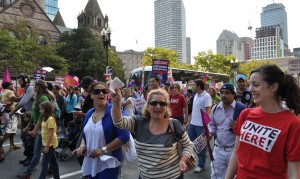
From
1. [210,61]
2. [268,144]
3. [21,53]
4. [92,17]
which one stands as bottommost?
[268,144]

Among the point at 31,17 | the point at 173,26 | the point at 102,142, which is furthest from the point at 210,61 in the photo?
the point at 173,26

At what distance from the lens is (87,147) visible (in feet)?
11.3

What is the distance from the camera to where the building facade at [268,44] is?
603 ft

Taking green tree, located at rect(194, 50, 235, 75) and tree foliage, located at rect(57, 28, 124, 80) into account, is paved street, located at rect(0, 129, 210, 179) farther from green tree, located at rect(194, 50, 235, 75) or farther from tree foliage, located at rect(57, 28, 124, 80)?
green tree, located at rect(194, 50, 235, 75)

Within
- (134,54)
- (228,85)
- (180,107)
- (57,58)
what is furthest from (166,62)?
(134,54)

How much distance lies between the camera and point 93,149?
3373mm

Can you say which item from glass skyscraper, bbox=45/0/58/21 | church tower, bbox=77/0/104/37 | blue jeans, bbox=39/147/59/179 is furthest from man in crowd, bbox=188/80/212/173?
glass skyscraper, bbox=45/0/58/21

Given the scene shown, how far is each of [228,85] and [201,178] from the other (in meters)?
2.37

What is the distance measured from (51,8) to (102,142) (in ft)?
316

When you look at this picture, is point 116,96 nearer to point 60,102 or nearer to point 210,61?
point 60,102

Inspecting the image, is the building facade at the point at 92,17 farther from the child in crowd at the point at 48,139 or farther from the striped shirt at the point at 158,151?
the striped shirt at the point at 158,151

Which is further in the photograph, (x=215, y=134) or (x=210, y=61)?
(x=210, y=61)

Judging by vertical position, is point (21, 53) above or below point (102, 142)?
above

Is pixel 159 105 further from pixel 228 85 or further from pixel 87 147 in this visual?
pixel 228 85
